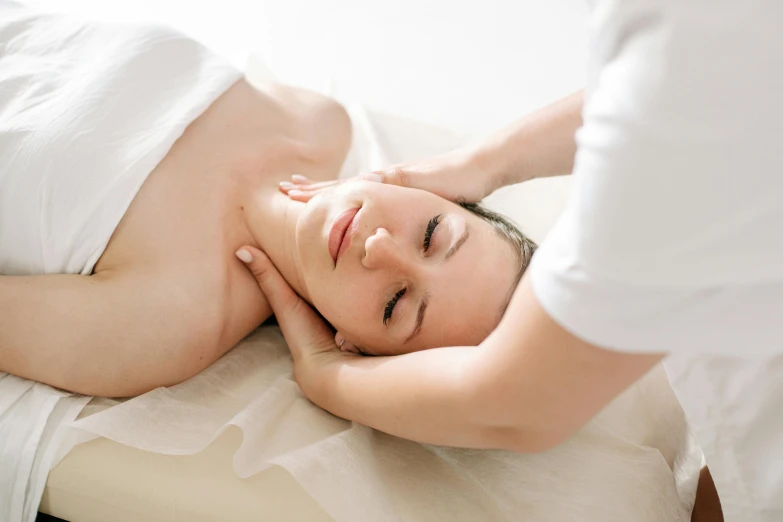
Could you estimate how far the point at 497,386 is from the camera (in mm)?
782

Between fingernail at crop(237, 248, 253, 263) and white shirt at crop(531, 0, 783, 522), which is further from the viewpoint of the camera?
fingernail at crop(237, 248, 253, 263)

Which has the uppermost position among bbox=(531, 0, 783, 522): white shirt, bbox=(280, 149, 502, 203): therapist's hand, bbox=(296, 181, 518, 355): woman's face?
bbox=(531, 0, 783, 522): white shirt

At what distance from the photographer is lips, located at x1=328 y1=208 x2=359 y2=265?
1.23 meters

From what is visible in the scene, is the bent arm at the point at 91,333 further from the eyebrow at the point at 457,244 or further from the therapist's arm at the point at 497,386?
the eyebrow at the point at 457,244

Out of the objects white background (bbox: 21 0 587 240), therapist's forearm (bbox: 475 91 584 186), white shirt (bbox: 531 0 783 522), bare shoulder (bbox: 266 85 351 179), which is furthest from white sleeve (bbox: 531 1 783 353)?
white background (bbox: 21 0 587 240)

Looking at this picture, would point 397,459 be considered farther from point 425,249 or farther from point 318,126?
point 318,126

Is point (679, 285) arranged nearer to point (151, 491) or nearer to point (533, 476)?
point (533, 476)

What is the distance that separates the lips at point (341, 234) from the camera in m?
1.23

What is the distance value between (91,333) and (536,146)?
0.92 metres

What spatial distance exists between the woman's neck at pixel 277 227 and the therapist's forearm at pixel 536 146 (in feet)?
1.39

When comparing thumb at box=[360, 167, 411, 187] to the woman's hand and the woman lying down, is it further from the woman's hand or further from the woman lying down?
the woman's hand

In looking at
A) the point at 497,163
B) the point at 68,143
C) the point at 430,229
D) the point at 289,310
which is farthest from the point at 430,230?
the point at 68,143

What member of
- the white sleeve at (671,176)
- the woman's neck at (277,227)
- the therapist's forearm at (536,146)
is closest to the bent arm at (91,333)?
the woman's neck at (277,227)

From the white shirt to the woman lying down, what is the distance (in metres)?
0.55
